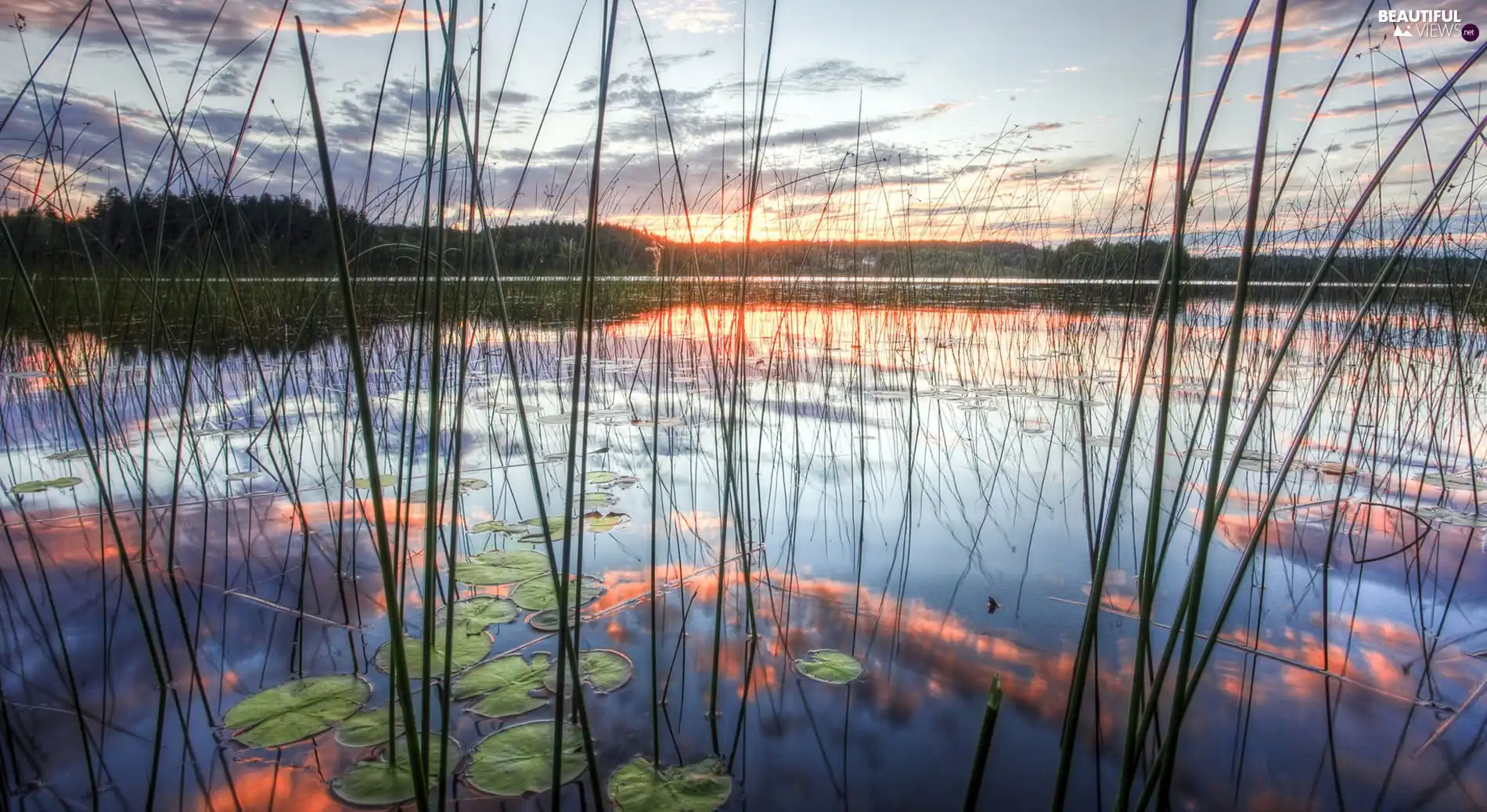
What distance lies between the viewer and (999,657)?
4.99 feet

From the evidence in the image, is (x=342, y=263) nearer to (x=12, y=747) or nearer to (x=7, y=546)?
(x=12, y=747)

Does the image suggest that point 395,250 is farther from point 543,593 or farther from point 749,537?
point 749,537

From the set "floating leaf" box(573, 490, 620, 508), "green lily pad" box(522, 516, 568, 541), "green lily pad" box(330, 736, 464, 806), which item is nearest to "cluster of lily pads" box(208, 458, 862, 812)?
"green lily pad" box(330, 736, 464, 806)

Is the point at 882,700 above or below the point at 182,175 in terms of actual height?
below

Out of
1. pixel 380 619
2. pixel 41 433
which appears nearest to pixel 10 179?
pixel 41 433

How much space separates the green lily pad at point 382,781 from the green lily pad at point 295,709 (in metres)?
0.15

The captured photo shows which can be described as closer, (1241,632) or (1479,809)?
(1479,809)

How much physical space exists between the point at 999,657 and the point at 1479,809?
0.71m

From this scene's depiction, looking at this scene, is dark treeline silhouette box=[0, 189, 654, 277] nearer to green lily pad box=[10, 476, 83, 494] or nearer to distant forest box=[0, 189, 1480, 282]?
distant forest box=[0, 189, 1480, 282]

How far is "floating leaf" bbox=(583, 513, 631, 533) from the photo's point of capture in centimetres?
223

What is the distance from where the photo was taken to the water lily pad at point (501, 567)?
6.01 feet

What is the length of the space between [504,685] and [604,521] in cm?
91

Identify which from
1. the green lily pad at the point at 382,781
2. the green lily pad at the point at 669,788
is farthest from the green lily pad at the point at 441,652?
the green lily pad at the point at 669,788

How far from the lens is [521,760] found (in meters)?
1.18
